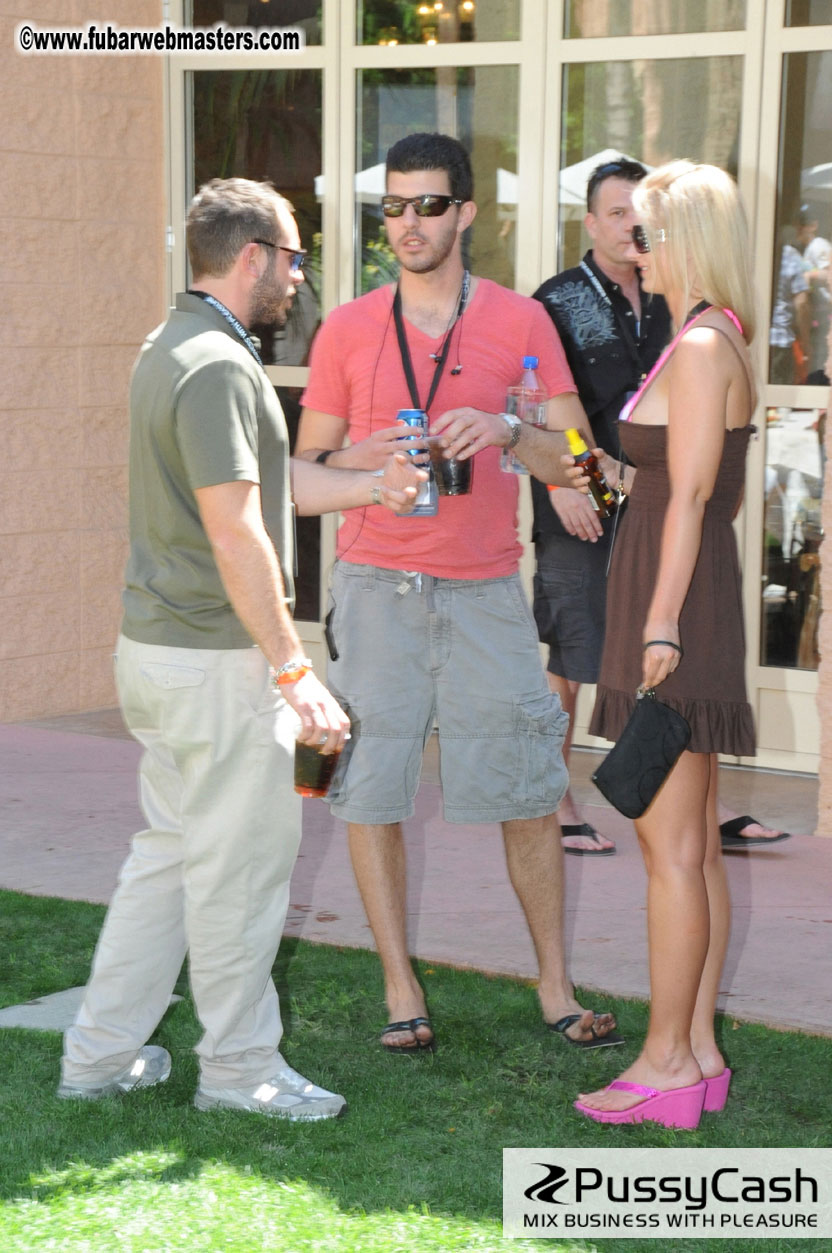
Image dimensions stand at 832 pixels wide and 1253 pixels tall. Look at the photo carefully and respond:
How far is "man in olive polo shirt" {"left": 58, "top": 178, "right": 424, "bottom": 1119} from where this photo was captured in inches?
138

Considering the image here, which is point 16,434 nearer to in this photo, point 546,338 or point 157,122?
point 157,122

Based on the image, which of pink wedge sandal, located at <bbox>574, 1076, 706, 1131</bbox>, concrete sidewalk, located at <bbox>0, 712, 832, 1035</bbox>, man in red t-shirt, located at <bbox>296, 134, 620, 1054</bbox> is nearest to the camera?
pink wedge sandal, located at <bbox>574, 1076, 706, 1131</bbox>

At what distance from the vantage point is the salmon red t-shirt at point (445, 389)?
A: 4.28 m

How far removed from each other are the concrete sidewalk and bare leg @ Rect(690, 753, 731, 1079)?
1.74 ft

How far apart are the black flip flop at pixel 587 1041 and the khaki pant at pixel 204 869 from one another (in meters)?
0.83

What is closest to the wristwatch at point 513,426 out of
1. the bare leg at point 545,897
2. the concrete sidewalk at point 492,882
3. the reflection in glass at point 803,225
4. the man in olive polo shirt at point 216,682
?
the man in olive polo shirt at point 216,682

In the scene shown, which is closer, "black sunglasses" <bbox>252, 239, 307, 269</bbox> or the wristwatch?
"black sunglasses" <bbox>252, 239, 307, 269</bbox>

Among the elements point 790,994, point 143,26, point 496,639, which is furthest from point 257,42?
point 790,994

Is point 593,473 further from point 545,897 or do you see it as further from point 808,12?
point 808,12

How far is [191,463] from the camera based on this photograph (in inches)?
137

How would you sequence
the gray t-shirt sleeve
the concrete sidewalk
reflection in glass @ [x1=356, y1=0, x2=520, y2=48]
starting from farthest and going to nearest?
1. reflection in glass @ [x1=356, y1=0, x2=520, y2=48]
2. the concrete sidewalk
3. the gray t-shirt sleeve

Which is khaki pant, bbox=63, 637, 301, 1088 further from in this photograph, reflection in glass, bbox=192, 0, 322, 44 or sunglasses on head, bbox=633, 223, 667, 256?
reflection in glass, bbox=192, 0, 322, 44

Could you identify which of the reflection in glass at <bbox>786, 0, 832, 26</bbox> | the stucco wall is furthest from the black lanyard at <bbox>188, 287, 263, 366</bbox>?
the stucco wall

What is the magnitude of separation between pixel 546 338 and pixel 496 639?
779mm
